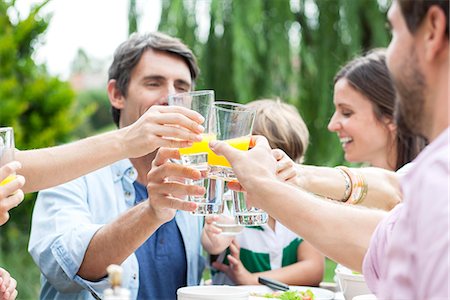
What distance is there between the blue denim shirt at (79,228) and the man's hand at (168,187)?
27 cm

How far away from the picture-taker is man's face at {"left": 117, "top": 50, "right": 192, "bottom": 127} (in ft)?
9.41

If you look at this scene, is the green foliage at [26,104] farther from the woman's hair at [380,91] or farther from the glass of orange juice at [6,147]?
the glass of orange juice at [6,147]

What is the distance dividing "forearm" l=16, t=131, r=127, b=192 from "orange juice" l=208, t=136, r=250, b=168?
32cm

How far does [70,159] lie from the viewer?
206cm

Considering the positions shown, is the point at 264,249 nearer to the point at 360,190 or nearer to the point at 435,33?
the point at 360,190

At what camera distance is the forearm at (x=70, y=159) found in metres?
2.06

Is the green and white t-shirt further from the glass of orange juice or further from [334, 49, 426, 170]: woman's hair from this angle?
the glass of orange juice

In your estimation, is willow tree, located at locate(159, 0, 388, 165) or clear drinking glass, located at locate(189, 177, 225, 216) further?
willow tree, located at locate(159, 0, 388, 165)

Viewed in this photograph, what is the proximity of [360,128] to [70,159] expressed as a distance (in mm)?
1615

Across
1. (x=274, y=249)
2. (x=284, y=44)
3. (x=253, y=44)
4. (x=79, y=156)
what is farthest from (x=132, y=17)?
(x=79, y=156)

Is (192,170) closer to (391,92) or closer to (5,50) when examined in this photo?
(391,92)

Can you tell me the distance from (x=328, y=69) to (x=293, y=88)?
1.22ft

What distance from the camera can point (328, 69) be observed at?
649 centimetres

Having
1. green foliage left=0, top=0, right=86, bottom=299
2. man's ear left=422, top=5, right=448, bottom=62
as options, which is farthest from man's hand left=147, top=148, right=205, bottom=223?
green foliage left=0, top=0, right=86, bottom=299
